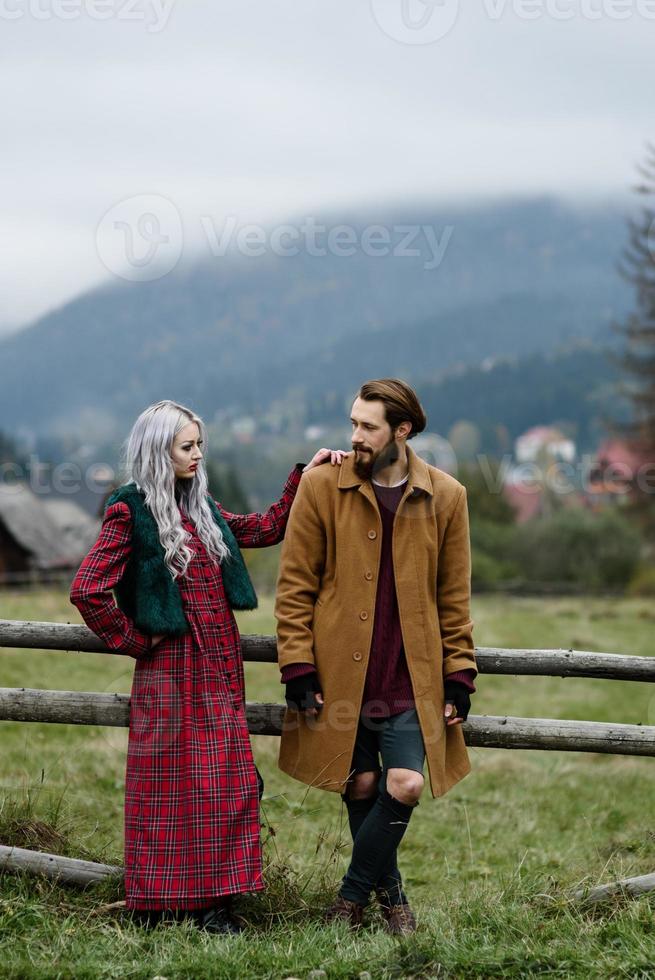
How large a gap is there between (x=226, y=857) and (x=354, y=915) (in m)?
0.54

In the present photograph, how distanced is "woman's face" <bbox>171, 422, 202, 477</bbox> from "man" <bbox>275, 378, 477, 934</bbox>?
45 cm

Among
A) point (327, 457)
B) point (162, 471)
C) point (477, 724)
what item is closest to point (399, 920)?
point (477, 724)

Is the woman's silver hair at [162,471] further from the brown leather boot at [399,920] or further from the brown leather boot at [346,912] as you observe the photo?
the brown leather boot at [399,920]

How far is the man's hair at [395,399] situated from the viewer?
4.28 m

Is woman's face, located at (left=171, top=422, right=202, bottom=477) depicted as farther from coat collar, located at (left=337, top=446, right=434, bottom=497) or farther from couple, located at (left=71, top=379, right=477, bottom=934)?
coat collar, located at (left=337, top=446, right=434, bottom=497)

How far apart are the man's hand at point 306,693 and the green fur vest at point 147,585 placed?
14.8 inches

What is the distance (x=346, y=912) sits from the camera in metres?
4.23

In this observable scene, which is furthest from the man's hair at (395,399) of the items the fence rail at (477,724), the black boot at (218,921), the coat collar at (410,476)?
the black boot at (218,921)

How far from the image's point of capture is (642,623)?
91.9 ft

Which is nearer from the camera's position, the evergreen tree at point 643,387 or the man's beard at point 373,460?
the man's beard at point 373,460

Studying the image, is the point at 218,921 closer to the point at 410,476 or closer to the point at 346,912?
the point at 346,912

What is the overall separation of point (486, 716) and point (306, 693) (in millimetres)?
962

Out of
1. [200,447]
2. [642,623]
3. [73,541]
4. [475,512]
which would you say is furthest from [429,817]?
[475,512]

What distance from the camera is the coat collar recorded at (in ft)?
14.3
